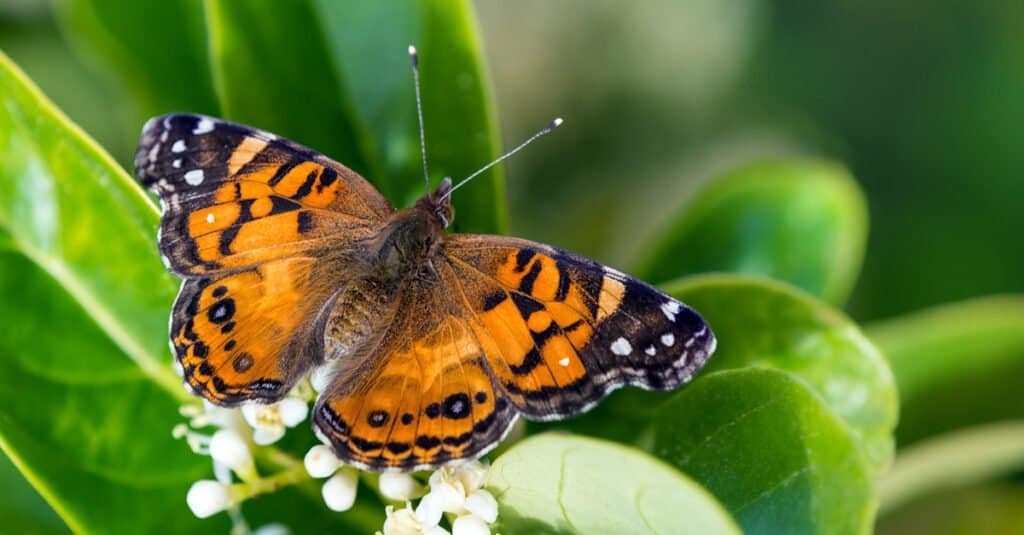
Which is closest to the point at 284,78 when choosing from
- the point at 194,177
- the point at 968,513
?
the point at 194,177

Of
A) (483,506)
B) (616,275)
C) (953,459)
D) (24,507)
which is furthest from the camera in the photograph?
(953,459)

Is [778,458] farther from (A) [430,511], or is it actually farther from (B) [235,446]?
(B) [235,446]

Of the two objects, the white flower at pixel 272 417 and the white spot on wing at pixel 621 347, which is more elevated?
the white spot on wing at pixel 621 347

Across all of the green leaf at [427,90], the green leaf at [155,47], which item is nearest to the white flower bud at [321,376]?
the green leaf at [427,90]

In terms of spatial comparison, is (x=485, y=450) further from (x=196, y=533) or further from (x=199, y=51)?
(x=199, y=51)

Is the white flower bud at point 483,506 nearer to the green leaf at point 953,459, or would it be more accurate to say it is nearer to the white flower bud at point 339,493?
the white flower bud at point 339,493

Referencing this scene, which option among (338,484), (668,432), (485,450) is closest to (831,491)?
(668,432)
